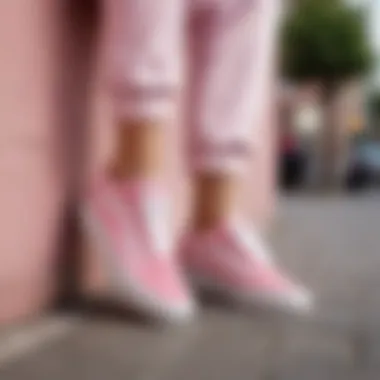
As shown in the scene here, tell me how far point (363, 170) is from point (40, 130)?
2.18 meters

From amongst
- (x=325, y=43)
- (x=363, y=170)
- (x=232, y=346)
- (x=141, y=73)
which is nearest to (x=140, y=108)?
(x=141, y=73)

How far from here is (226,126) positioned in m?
0.92

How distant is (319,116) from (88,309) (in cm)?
222

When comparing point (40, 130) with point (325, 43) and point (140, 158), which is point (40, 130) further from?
point (325, 43)

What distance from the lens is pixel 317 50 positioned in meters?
2.69

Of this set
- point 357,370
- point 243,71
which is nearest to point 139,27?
point 243,71

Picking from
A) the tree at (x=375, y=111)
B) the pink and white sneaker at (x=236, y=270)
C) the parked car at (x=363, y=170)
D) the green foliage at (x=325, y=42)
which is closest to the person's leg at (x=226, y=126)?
the pink and white sneaker at (x=236, y=270)

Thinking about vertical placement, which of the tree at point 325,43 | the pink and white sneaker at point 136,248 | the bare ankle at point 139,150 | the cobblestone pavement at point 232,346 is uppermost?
the tree at point 325,43

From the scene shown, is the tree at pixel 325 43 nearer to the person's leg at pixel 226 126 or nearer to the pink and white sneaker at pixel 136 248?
the person's leg at pixel 226 126

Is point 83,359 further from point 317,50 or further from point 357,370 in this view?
point 317,50

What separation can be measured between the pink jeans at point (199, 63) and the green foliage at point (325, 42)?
174 centimetres

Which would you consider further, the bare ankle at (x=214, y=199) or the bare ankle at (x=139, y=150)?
the bare ankle at (x=214, y=199)

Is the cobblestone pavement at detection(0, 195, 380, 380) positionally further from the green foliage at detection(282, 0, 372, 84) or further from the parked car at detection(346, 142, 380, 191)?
the parked car at detection(346, 142, 380, 191)

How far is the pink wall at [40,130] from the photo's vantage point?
2.62ft
